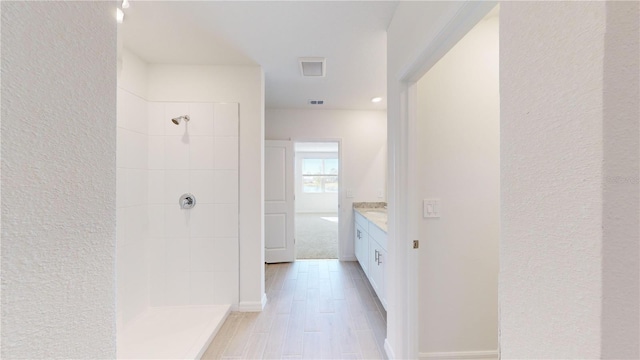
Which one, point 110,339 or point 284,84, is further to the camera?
point 284,84

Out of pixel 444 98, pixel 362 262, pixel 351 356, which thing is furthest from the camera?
pixel 362 262

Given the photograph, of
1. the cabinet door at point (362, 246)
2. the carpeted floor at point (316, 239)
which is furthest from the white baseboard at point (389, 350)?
the carpeted floor at point (316, 239)

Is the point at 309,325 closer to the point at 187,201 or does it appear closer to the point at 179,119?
the point at 187,201

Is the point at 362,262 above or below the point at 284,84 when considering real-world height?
below

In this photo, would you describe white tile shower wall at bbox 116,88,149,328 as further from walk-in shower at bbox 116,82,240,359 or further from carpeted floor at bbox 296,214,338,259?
carpeted floor at bbox 296,214,338,259

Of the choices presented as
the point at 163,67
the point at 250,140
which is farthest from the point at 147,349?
the point at 163,67

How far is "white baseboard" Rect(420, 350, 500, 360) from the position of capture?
5.36 ft

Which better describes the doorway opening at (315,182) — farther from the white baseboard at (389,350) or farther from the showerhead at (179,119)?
the white baseboard at (389,350)

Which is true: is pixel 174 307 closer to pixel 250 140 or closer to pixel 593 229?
pixel 250 140

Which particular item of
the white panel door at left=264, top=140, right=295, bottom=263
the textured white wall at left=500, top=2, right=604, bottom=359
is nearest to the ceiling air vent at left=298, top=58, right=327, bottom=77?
the white panel door at left=264, top=140, right=295, bottom=263

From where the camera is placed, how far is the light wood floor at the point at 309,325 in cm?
181

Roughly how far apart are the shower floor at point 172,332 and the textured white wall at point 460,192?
5.34 feet

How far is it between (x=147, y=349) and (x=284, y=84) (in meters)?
2.71

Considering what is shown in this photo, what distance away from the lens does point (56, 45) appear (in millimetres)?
367
